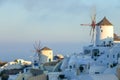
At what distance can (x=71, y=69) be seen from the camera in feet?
187

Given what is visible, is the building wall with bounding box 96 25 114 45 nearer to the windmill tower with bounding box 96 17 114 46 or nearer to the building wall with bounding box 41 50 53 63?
the windmill tower with bounding box 96 17 114 46

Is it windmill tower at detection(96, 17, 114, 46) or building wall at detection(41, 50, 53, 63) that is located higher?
windmill tower at detection(96, 17, 114, 46)

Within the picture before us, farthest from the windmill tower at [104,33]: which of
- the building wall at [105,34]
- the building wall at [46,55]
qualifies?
the building wall at [46,55]

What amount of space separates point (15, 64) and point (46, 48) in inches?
263

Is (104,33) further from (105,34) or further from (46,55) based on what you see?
(46,55)

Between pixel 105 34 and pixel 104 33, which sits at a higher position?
pixel 104 33

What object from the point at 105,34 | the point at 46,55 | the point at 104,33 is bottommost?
the point at 46,55

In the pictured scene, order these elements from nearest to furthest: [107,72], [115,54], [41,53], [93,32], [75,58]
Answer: [107,72]
[115,54]
[75,58]
[93,32]
[41,53]

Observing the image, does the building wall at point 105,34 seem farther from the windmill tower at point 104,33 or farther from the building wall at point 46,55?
the building wall at point 46,55

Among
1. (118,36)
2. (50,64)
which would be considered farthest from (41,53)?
(118,36)

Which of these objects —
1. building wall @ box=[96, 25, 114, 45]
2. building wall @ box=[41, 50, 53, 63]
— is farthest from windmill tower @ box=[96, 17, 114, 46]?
building wall @ box=[41, 50, 53, 63]

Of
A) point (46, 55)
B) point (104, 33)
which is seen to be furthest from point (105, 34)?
point (46, 55)

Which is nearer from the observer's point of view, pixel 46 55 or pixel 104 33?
pixel 104 33

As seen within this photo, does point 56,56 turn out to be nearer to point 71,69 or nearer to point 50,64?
point 50,64
